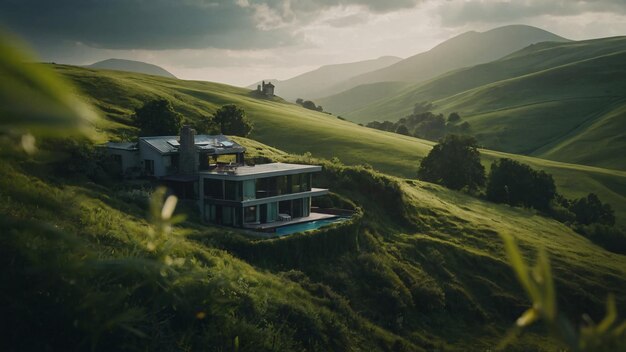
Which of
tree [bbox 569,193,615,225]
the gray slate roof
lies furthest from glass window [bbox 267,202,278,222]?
tree [bbox 569,193,615,225]

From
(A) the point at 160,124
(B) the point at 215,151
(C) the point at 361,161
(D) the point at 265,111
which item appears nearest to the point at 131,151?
(B) the point at 215,151

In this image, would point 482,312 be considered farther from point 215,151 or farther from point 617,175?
point 617,175

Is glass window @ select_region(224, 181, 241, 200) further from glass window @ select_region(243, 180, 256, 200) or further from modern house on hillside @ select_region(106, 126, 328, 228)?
glass window @ select_region(243, 180, 256, 200)

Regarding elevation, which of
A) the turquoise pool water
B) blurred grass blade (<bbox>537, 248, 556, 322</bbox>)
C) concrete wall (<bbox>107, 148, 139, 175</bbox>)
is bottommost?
the turquoise pool water

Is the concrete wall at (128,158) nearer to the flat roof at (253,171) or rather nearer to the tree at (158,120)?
the flat roof at (253,171)

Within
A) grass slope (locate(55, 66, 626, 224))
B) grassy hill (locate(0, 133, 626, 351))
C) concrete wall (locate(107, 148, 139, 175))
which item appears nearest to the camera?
grassy hill (locate(0, 133, 626, 351))

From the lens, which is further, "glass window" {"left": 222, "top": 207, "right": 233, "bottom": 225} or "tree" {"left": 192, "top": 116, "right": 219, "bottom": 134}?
"tree" {"left": 192, "top": 116, "right": 219, "bottom": 134}

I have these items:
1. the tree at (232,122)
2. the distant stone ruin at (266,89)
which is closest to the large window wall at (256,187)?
the tree at (232,122)

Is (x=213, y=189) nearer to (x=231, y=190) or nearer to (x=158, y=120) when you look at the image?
(x=231, y=190)
